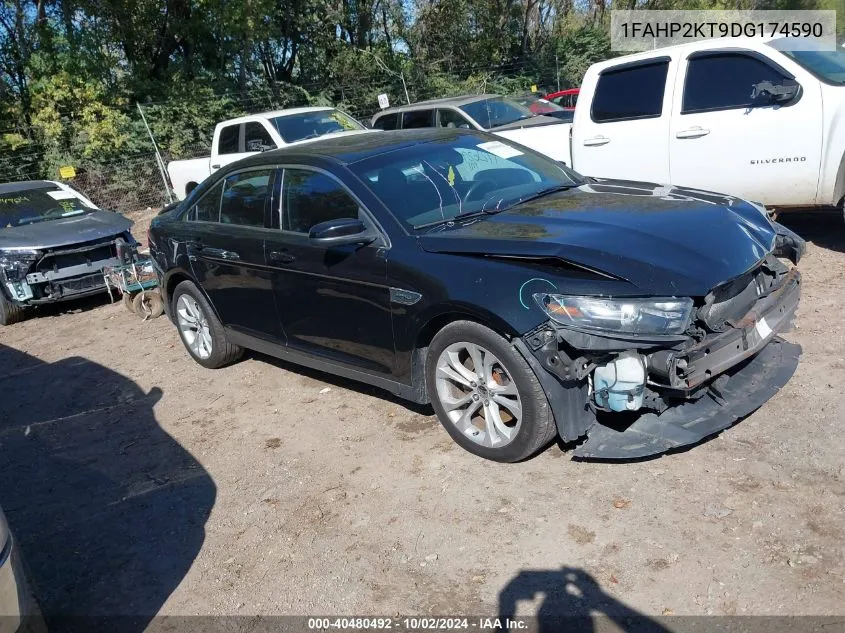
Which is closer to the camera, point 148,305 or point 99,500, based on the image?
point 99,500

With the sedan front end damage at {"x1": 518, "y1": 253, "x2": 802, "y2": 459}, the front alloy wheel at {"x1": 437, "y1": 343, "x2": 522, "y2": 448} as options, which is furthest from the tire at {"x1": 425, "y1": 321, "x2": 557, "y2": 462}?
the sedan front end damage at {"x1": 518, "y1": 253, "x2": 802, "y2": 459}

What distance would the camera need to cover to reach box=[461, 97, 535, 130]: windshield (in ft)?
39.4

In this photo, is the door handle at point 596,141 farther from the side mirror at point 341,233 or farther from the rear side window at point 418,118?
the rear side window at point 418,118

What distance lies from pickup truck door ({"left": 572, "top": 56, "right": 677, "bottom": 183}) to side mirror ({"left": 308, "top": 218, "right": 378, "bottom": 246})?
387 centimetres

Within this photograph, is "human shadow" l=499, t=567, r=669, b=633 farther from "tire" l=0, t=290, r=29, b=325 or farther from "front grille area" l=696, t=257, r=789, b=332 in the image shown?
"tire" l=0, t=290, r=29, b=325

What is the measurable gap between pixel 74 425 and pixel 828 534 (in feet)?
16.5

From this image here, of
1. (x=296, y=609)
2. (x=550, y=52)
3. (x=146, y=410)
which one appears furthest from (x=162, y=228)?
(x=550, y=52)

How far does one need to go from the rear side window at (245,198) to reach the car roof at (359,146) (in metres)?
0.11

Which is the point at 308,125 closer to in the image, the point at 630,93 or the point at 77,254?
the point at 77,254

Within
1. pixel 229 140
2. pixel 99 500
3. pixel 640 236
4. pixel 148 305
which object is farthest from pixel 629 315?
pixel 229 140

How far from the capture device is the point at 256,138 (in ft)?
39.2

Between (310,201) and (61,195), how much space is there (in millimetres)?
6965

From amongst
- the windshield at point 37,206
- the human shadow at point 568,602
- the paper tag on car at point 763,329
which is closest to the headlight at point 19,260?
the windshield at point 37,206

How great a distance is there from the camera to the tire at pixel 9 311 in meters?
8.77
